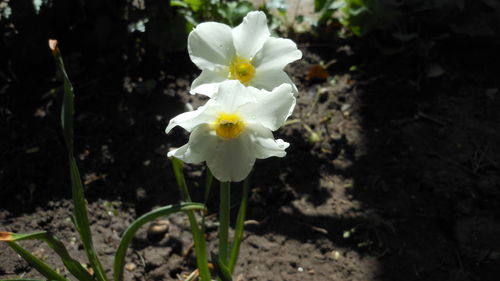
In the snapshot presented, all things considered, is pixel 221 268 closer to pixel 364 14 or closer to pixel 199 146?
pixel 199 146

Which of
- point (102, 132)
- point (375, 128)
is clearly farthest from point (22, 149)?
point (375, 128)

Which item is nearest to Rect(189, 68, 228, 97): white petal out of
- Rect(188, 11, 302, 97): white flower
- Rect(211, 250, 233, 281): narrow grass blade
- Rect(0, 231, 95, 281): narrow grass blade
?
Rect(188, 11, 302, 97): white flower

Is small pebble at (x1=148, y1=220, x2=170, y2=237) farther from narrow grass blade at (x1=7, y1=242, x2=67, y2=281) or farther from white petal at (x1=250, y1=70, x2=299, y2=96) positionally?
white petal at (x1=250, y1=70, x2=299, y2=96)

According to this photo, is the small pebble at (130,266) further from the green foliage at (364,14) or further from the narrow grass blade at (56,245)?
the green foliage at (364,14)

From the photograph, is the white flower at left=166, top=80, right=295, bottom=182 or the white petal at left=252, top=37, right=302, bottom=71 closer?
the white flower at left=166, top=80, right=295, bottom=182

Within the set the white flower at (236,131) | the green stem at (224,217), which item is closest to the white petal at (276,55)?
the white flower at (236,131)

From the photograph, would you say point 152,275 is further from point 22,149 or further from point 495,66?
point 495,66

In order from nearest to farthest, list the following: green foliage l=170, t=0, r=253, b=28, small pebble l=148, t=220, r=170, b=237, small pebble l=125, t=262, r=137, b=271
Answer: small pebble l=125, t=262, r=137, b=271, small pebble l=148, t=220, r=170, b=237, green foliage l=170, t=0, r=253, b=28
